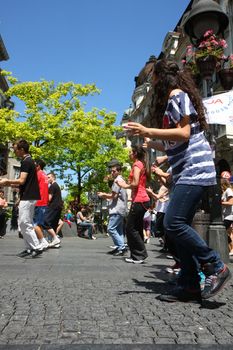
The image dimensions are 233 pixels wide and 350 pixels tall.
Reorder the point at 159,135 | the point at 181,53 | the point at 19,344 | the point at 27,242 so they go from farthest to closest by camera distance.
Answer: the point at 181,53 → the point at 27,242 → the point at 159,135 → the point at 19,344

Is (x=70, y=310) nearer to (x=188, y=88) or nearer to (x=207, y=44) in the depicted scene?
(x=188, y=88)

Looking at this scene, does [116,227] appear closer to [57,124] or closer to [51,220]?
[51,220]

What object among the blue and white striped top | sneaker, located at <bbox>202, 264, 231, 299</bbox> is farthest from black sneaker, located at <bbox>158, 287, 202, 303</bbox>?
the blue and white striped top

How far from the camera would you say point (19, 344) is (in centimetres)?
222

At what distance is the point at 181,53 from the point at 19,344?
39.3 m

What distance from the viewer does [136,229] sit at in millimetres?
6414

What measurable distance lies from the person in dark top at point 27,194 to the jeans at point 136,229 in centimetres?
175

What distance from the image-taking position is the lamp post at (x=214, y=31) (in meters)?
6.91

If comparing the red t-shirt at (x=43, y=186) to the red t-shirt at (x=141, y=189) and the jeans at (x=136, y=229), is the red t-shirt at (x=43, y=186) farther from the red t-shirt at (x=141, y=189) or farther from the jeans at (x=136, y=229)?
the jeans at (x=136, y=229)

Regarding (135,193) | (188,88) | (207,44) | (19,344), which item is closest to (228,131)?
(207,44)

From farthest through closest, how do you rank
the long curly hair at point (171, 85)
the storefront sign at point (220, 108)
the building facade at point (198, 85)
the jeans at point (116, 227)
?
the building facade at point (198, 85)
the jeans at point (116, 227)
the storefront sign at point (220, 108)
the long curly hair at point (171, 85)

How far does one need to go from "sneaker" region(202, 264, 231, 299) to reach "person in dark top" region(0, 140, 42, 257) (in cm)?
430

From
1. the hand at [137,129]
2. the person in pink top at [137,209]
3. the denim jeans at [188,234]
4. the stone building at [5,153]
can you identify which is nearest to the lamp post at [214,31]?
the person in pink top at [137,209]

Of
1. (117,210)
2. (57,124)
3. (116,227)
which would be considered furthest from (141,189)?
(57,124)
